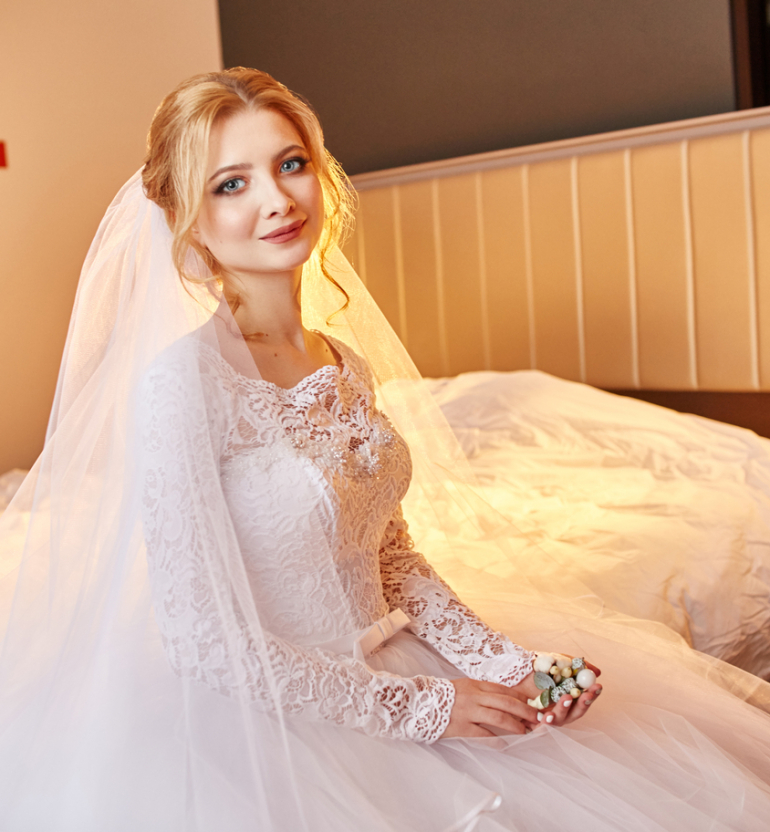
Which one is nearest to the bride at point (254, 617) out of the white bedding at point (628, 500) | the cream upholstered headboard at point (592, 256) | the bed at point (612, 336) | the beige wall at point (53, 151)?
the white bedding at point (628, 500)

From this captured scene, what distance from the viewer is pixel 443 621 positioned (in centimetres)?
122

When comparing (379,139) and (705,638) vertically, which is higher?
(379,139)

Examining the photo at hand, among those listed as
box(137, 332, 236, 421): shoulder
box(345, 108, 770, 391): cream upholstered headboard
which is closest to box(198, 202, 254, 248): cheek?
box(137, 332, 236, 421): shoulder

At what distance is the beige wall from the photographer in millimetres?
3270

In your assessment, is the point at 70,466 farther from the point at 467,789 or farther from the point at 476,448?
the point at 476,448

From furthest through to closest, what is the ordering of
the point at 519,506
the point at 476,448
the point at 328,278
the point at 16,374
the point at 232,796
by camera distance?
the point at 16,374, the point at 476,448, the point at 519,506, the point at 328,278, the point at 232,796

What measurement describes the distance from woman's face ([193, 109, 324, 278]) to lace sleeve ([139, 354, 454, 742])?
0.79ft

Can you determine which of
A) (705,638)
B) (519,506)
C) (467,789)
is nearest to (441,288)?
(519,506)

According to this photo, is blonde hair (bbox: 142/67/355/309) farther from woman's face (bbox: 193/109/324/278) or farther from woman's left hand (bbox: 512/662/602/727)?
woman's left hand (bbox: 512/662/602/727)

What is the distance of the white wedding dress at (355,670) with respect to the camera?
889 millimetres

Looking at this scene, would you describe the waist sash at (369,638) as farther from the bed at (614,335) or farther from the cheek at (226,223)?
the bed at (614,335)

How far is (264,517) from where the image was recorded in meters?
1.02

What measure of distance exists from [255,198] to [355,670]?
62 centimetres

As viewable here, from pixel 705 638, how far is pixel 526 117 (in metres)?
2.11
